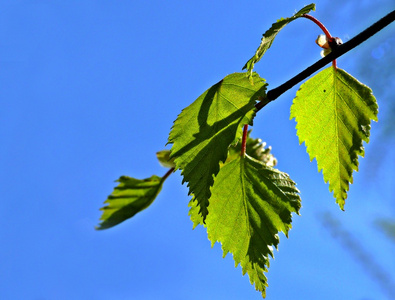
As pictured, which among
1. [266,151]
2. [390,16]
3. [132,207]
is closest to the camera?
[390,16]

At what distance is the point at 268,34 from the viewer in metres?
0.65

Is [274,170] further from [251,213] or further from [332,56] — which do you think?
[332,56]

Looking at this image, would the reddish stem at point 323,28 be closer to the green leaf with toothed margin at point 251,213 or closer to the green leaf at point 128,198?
the green leaf with toothed margin at point 251,213

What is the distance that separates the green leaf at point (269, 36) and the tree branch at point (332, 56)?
0.15 ft

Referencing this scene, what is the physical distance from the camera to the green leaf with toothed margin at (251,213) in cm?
76

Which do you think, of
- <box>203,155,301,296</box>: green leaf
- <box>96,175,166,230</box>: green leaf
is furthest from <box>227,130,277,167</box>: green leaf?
<box>203,155,301,296</box>: green leaf

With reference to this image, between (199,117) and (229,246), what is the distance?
8.5 inches

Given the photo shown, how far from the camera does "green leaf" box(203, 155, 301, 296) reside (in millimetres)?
759

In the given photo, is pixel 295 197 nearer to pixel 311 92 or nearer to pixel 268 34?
pixel 311 92

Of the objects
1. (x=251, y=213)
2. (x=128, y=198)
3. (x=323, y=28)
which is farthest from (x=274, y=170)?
(x=128, y=198)

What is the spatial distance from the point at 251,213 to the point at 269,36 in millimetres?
281

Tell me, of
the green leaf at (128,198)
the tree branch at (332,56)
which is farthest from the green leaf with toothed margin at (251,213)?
the green leaf at (128,198)

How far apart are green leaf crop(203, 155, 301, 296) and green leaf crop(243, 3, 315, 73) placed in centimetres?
21

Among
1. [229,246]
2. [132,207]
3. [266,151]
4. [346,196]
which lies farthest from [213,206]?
[266,151]
